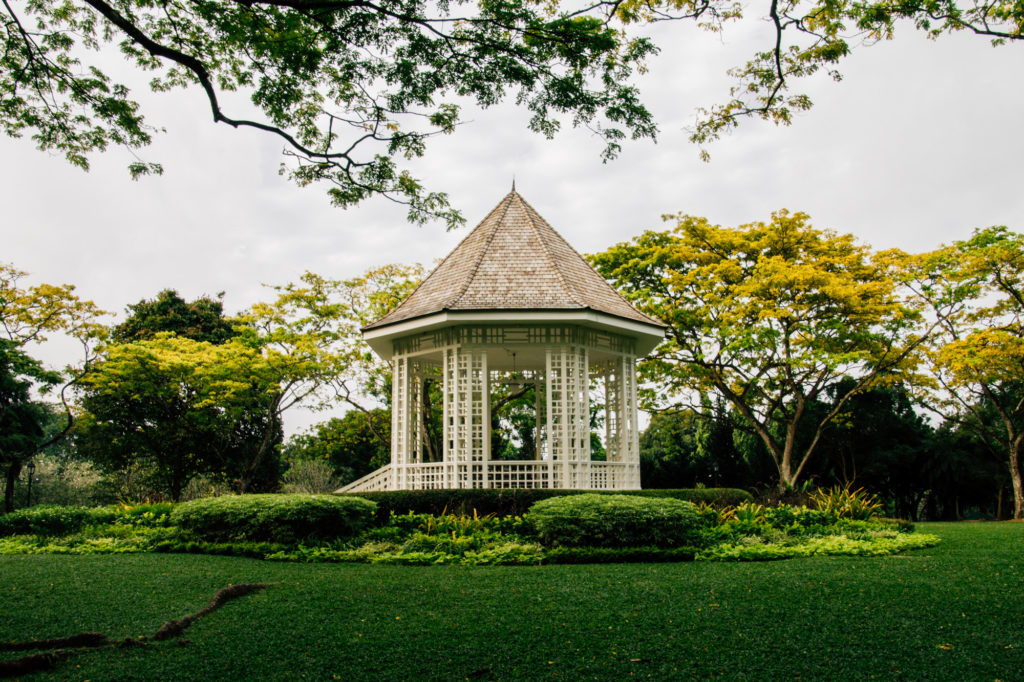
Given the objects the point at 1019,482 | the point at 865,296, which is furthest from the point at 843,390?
the point at 865,296

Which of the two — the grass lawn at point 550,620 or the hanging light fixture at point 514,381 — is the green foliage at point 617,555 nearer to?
the grass lawn at point 550,620

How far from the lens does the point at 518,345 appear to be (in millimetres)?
13969

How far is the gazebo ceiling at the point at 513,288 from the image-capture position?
1343 centimetres

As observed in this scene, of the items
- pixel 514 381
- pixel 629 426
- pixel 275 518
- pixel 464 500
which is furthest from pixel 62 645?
pixel 514 381

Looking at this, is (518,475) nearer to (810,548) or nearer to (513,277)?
(513,277)

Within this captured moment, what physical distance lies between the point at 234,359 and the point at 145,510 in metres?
7.55

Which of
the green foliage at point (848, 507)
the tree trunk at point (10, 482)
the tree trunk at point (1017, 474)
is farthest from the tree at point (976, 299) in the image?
the tree trunk at point (10, 482)

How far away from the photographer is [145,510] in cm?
1482

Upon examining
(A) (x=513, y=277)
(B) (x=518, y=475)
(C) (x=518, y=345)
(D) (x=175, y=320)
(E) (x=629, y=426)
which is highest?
(D) (x=175, y=320)

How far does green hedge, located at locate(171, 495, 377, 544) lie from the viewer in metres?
11.0

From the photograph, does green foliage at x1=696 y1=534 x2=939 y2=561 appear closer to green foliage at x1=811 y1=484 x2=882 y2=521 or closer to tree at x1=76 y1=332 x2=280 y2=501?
green foliage at x1=811 y1=484 x2=882 y2=521

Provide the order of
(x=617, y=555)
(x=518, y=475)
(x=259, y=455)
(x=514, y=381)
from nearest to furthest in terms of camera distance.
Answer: (x=617, y=555) → (x=518, y=475) → (x=514, y=381) → (x=259, y=455)

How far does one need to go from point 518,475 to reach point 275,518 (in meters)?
4.74

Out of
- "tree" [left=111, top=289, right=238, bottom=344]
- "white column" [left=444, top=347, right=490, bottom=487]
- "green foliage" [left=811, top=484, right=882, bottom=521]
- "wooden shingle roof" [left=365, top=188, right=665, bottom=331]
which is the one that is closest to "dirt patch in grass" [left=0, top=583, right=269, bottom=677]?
"white column" [left=444, top=347, right=490, bottom=487]
